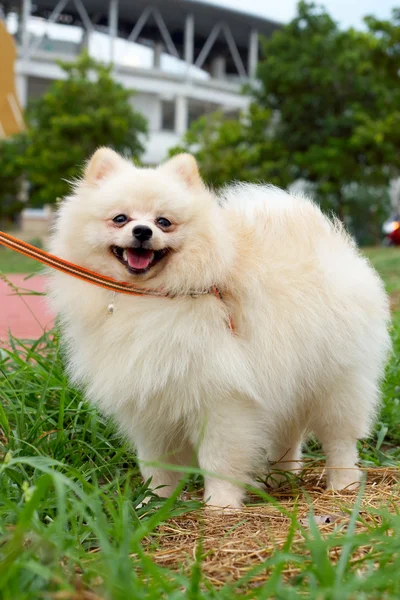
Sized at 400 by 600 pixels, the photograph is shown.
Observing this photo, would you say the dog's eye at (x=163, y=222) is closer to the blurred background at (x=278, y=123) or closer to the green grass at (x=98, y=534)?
the green grass at (x=98, y=534)

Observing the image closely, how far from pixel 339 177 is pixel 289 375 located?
21.9 metres

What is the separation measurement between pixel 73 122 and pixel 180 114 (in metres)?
14.0

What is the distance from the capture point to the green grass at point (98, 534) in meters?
1.47

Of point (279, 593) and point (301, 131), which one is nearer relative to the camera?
point (279, 593)

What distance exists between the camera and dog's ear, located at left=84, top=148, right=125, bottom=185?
8.89 ft

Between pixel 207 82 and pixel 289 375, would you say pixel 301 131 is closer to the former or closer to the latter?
pixel 207 82

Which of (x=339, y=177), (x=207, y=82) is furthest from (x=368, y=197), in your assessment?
(x=207, y=82)

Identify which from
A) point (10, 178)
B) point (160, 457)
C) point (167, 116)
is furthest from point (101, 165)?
point (167, 116)

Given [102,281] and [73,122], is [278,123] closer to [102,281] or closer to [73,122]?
[73,122]

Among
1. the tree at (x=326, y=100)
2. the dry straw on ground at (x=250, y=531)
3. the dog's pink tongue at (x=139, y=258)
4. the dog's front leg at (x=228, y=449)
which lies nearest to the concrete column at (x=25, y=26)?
the tree at (x=326, y=100)

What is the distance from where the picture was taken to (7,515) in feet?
6.66

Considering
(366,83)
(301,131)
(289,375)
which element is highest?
(366,83)

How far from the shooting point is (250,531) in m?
2.24

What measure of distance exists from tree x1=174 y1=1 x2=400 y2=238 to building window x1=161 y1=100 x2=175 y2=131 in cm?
1280
